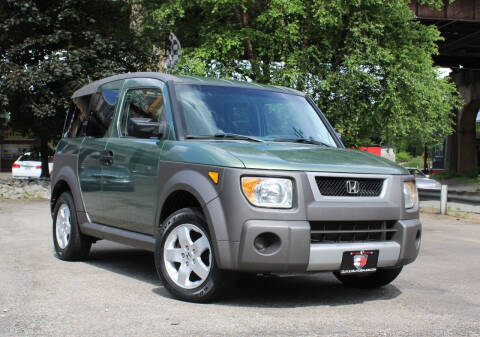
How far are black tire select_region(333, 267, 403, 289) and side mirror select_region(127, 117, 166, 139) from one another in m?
2.00

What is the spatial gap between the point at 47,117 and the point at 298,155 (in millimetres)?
19623

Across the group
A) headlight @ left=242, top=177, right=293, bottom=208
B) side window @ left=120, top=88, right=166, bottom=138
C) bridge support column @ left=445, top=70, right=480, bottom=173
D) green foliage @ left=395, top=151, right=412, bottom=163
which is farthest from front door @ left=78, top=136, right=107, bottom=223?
green foliage @ left=395, top=151, right=412, bottom=163

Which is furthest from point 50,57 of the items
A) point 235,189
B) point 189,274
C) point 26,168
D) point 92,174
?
point 235,189

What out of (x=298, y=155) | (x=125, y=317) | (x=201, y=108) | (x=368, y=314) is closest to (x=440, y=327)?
(x=368, y=314)

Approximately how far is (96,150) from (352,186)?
2954 mm

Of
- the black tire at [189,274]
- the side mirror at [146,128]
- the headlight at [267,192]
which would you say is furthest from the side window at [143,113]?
the headlight at [267,192]

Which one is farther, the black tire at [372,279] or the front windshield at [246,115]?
the black tire at [372,279]

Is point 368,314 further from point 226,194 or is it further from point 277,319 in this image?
point 226,194

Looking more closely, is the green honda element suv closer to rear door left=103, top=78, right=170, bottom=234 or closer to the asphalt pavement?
rear door left=103, top=78, right=170, bottom=234

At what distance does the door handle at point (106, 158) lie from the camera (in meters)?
6.75

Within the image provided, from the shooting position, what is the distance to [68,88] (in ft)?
75.5

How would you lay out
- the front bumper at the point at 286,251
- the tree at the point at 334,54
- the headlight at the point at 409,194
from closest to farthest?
the front bumper at the point at 286,251, the headlight at the point at 409,194, the tree at the point at 334,54

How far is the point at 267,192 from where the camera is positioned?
507 cm

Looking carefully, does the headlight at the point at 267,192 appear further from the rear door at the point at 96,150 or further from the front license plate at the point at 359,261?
the rear door at the point at 96,150
